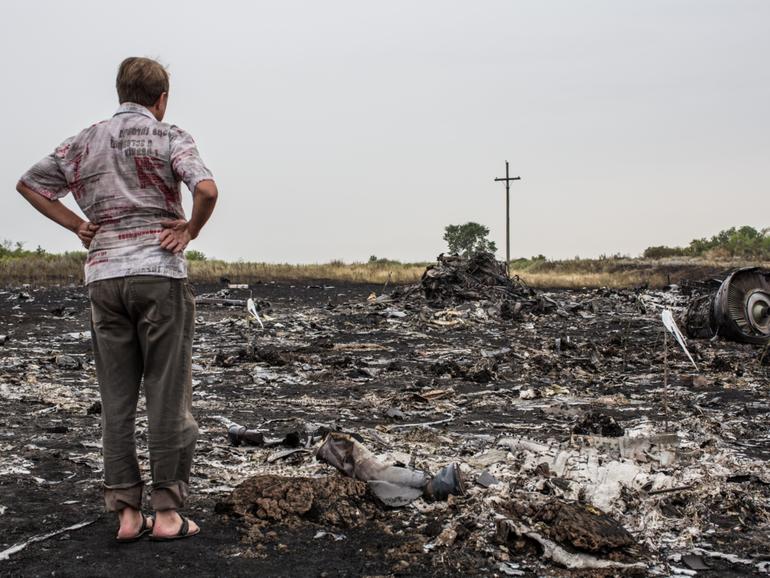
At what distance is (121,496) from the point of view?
3092 mm

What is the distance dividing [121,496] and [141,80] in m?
1.69

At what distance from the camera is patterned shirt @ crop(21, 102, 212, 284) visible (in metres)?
2.93

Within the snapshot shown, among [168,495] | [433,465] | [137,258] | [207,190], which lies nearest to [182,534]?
[168,495]

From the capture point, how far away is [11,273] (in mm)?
24750

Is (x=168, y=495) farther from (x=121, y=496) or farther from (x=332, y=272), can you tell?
(x=332, y=272)

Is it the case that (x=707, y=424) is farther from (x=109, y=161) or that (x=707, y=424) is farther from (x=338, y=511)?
(x=109, y=161)

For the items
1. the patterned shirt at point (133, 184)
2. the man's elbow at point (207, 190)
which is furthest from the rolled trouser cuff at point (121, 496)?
the man's elbow at point (207, 190)

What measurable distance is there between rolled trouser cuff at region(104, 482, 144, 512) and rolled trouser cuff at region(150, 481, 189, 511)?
0.29 ft

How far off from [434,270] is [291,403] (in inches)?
459

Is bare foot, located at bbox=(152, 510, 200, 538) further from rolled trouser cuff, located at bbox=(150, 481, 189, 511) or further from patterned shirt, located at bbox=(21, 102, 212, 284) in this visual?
patterned shirt, located at bbox=(21, 102, 212, 284)

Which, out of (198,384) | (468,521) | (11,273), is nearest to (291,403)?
(198,384)

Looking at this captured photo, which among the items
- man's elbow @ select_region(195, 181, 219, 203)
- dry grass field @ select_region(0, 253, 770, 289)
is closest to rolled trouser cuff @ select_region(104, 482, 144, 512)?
man's elbow @ select_region(195, 181, 219, 203)

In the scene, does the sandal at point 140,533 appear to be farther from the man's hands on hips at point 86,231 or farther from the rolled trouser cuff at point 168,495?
the man's hands on hips at point 86,231

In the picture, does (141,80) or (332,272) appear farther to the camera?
(332,272)
